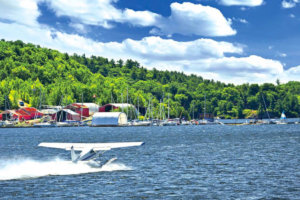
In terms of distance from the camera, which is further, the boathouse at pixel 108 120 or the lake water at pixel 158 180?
the boathouse at pixel 108 120

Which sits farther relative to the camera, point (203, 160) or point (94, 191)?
point (203, 160)

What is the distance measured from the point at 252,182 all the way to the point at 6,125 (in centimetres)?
16075

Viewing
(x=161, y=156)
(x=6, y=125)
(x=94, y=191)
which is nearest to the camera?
(x=94, y=191)

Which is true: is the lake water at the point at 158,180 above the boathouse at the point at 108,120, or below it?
below

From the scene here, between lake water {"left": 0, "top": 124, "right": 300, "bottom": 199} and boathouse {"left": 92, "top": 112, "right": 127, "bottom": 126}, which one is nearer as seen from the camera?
lake water {"left": 0, "top": 124, "right": 300, "bottom": 199}

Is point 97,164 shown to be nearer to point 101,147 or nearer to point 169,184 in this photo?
point 101,147

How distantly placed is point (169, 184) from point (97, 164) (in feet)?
38.0

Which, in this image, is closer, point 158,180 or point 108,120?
point 158,180

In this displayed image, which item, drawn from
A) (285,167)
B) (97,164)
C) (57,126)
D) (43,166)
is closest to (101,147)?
(97,164)

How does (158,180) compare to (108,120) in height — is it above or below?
below

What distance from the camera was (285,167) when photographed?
4566 cm

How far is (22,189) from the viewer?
33.2m

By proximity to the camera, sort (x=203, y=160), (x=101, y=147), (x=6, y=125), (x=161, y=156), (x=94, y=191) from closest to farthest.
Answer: (x=94, y=191) < (x=101, y=147) < (x=203, y=160) < (x=161, y=156) < (x=6, y=125)

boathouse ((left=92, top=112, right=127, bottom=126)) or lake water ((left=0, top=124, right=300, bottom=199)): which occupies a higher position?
boathouse ((left=92, top=112, right=127, bottom=126))
